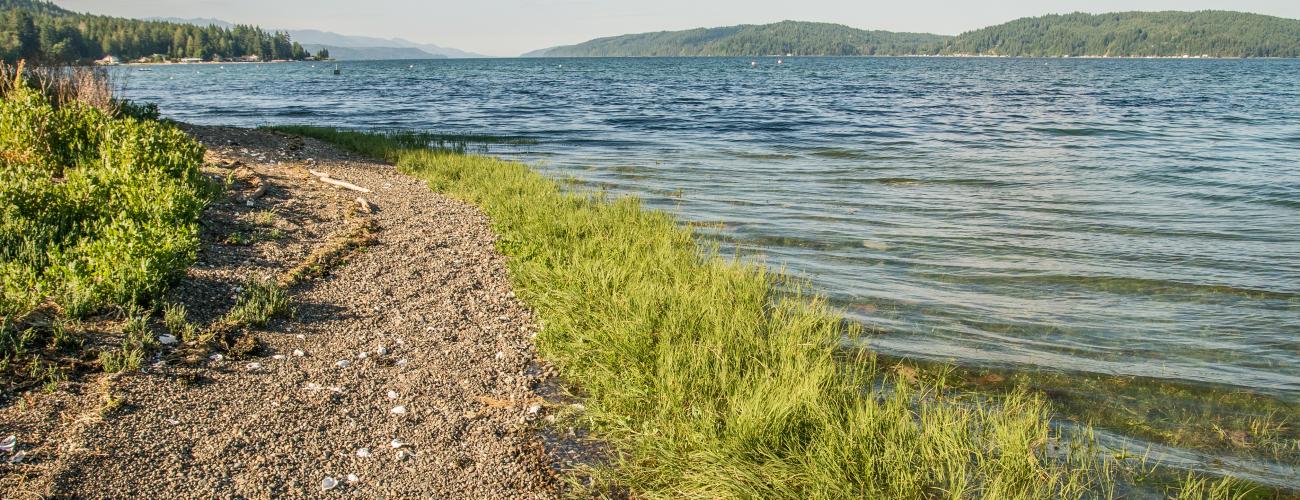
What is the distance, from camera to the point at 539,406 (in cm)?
605

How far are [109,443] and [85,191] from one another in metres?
5.47

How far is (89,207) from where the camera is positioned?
8.87 meters

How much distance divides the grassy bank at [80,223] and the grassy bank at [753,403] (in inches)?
141

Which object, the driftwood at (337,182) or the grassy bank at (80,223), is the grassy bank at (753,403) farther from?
the driftwood at (337,182)

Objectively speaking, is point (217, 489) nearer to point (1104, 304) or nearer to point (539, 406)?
point (539, 406)

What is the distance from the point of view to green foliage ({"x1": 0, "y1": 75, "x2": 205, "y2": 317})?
22.1 feet

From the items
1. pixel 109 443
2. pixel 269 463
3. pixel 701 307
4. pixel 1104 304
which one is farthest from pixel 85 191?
pixel 1104 304

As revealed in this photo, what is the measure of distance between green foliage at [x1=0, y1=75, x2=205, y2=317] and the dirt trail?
524mm

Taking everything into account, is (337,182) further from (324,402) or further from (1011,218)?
(1011,218)

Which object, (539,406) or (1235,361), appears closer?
(539,406)

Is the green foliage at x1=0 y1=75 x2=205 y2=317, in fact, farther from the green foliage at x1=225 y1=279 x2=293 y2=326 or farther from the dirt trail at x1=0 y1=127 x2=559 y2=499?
the green foliage at x1=225 y1=279 x2=293 y2=326

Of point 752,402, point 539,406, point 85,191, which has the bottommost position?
point 539,406

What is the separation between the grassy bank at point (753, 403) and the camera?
446cm

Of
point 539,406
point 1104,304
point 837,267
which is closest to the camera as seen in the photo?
point 539,406
